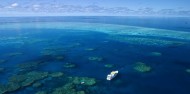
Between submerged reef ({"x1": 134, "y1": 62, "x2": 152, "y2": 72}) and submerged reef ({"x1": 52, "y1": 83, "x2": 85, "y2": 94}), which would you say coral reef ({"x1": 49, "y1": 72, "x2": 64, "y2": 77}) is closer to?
submerged reef ({"x1": 52, "y1": 83, "x2": 85, "y2": 94})

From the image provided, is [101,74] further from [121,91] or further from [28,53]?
[28,53]

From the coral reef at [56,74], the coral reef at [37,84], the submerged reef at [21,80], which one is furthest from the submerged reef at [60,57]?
the coral reef at [37,84]

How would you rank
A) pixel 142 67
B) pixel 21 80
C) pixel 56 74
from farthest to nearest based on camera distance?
1. pixel 142 67
2. pixel 56 74
3. pixel 21 80

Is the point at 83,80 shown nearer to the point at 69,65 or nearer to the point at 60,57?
the point at 69,65

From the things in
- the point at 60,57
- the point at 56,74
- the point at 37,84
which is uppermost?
the point at 60,57

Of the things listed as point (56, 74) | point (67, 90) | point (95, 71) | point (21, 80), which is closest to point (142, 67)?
point (95, 71)

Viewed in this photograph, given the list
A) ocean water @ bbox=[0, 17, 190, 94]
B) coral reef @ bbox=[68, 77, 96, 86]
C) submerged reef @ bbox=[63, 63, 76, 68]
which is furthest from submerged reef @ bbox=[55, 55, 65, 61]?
coral reef @ bbox=[68, 77, 96, 86]

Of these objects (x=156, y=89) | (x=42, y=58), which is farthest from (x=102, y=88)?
(x=42, y=58)

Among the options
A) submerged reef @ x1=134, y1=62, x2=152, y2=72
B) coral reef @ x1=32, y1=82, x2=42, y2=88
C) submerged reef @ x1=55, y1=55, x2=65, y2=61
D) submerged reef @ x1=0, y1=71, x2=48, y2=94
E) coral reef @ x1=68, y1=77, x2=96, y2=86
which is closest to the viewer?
submerged reef @ x1=0, y1=71, x2=48, y2=94

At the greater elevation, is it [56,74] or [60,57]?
[60,57]

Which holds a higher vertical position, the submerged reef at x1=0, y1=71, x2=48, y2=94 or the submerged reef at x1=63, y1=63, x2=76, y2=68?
the submerged reef at x1=63, y1=63, x2=76, y2=68

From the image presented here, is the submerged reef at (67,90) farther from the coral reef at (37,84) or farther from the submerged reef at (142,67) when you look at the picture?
the submerged reef at (142,67)
